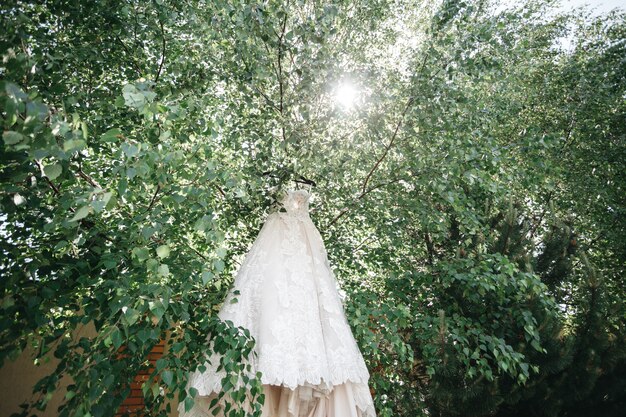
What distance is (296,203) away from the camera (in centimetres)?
238

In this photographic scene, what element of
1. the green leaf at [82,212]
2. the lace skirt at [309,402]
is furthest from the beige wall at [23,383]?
the green leaf at [82,212]

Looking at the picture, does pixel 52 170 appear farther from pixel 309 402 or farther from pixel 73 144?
pixel 309 402

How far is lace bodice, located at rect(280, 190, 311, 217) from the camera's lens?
2.36m

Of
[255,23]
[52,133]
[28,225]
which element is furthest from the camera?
[255,23]

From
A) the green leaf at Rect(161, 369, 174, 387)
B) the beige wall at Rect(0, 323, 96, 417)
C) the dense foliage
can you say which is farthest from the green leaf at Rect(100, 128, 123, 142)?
the beige wall at Rect(0, 323, 96, 417)

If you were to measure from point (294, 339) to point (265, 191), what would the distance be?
4.22ft

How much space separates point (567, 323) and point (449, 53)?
3407 millimetres

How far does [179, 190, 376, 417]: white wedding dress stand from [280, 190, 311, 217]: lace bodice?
27 cm

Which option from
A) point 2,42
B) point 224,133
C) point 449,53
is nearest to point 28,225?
point 2,42

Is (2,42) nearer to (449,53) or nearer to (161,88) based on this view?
(161,88)

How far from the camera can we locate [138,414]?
2.26 meters

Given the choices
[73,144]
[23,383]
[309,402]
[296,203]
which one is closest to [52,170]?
[73,144]

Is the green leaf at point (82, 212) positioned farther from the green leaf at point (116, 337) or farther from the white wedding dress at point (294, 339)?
the white wedding dress at point (294, 339)

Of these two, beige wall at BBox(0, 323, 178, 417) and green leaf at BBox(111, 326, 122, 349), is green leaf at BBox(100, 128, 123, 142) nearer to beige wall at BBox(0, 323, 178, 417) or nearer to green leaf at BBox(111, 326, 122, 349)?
green leaf at BBox(111, 326, 122, 349)
